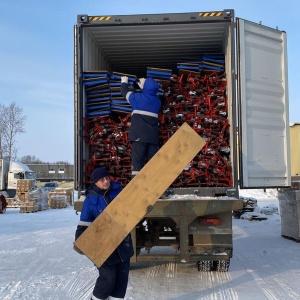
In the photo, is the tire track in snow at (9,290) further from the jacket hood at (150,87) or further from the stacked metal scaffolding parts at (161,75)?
the stacked metal scaffolding parts at (161,75)

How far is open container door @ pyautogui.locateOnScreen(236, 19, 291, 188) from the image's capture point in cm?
628

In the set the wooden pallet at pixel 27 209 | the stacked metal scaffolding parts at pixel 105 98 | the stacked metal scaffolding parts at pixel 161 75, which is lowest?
the wooden pallet at pixel 27 209

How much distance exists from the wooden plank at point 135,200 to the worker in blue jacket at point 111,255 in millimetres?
220

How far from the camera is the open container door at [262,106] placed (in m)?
6.28

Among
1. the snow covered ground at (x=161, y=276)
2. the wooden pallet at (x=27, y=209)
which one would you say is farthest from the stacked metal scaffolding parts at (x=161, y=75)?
the wooden pallet at (x=27, y=209)

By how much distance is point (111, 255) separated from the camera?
3.93 m

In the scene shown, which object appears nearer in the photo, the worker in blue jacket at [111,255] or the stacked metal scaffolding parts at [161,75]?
the worker in blue jacket at [111,255]

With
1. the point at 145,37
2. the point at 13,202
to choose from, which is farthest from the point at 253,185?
the point at 13,202

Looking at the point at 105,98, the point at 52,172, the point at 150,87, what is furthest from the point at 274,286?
the point at 52,172

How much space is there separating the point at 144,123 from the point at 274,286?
294 cm

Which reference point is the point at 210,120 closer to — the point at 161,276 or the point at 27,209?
the point at 161,276

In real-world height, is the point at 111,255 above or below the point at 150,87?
below

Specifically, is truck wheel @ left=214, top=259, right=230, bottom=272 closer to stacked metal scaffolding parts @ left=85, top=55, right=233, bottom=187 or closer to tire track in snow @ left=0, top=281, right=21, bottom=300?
stacked metal scaffolding parts @ left=85, top=55, right=233, bottom=187

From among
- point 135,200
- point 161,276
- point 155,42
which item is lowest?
point 161,276
